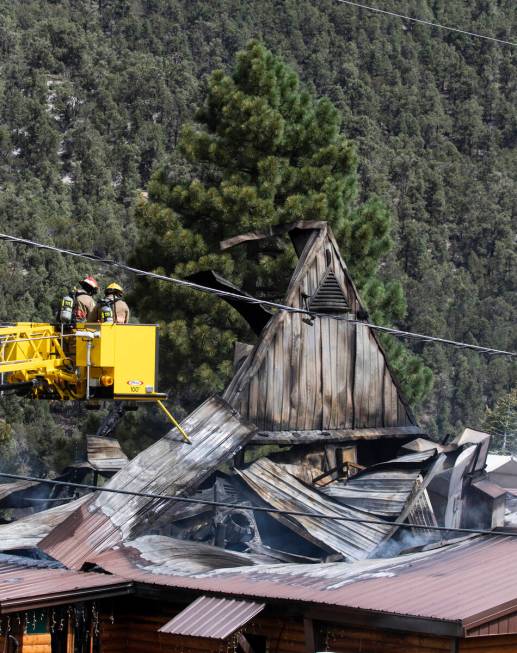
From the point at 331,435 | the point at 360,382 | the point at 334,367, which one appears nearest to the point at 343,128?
the point at 360,382

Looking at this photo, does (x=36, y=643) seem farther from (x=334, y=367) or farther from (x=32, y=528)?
(x=334, y=367)

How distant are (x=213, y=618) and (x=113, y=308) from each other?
5504mm

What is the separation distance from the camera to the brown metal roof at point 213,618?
56.9ft

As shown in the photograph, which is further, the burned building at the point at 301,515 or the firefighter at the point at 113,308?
the firefighter at the point at 113,308

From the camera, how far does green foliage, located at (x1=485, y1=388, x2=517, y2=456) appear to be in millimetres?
60581

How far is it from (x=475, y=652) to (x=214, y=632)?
10.7 feet

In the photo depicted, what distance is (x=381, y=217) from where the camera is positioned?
1400 inches

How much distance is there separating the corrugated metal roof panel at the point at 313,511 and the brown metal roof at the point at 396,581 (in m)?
1.16

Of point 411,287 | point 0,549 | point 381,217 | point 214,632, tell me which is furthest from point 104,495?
point 411,287

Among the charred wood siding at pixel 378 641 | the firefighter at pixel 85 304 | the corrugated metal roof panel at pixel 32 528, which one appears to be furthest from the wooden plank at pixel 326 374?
the charred wood siding at pixel 378 641

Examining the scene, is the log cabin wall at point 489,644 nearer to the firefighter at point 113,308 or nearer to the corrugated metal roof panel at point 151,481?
the corrugated metal roof panel at point 151,481

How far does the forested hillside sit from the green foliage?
2917 millimetres

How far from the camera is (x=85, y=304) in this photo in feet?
70.2

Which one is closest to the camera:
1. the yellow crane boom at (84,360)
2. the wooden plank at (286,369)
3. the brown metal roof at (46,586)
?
the brown metal roof at (46,586)
